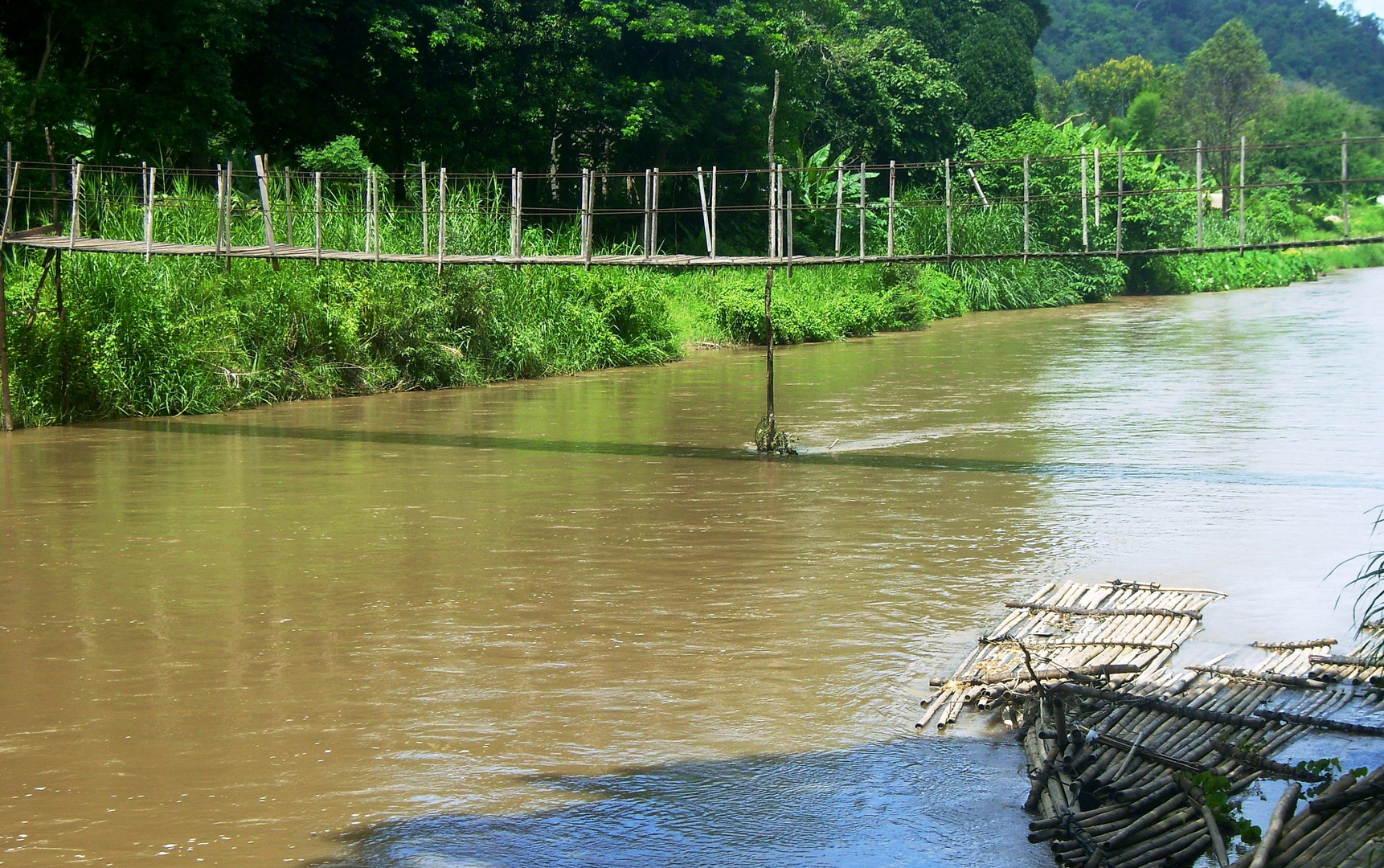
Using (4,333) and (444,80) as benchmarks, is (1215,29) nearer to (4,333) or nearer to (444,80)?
(444,80)

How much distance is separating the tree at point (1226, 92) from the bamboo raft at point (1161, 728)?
46225 millimetres

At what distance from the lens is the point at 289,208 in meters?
12.4

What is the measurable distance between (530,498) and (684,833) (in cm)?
562

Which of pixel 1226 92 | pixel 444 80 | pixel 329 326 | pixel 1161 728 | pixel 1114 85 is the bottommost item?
pixel 1161 728

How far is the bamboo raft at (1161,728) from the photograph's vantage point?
397cm

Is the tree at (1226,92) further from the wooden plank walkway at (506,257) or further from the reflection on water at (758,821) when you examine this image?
the reflection on water at (758,821)

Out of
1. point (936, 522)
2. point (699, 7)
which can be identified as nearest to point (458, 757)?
point (936, 522)

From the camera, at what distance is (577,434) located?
1323 cm

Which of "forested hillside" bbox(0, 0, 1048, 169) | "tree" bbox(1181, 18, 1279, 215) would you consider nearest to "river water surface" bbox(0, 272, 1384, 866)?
"forested hillside" bbox(0, 0, 1048, 169)

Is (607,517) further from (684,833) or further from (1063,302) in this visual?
(1063,302)

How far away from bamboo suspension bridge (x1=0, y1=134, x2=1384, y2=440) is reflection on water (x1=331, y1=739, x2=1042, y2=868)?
172 inches

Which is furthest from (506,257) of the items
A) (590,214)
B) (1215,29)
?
(1215,29)

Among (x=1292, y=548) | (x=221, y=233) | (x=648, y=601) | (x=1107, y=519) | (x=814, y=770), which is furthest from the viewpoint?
(x=221, y=233)

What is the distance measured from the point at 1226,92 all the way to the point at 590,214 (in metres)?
44.1
